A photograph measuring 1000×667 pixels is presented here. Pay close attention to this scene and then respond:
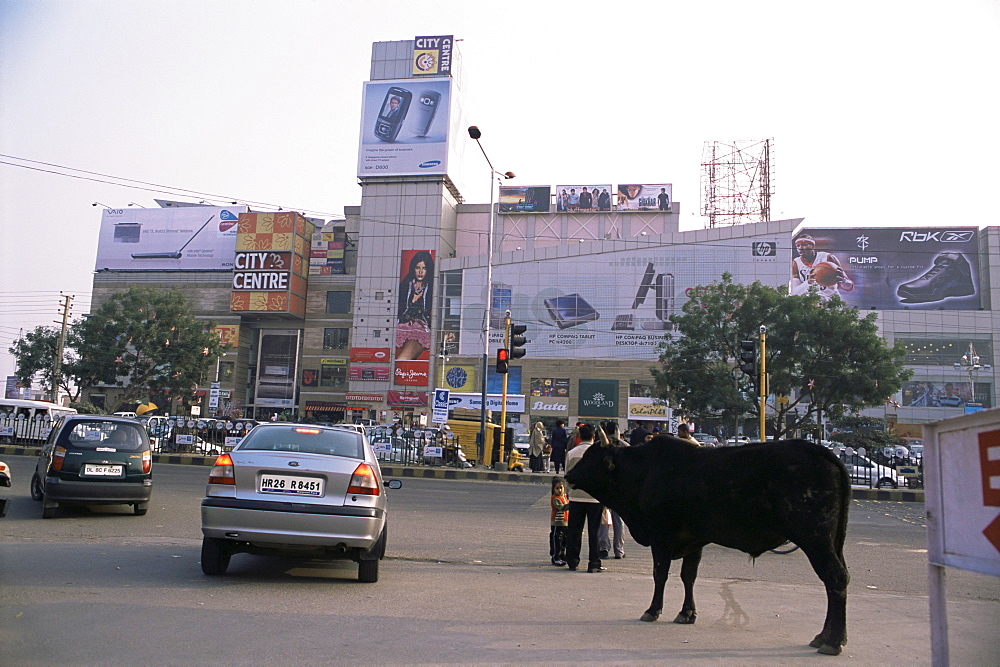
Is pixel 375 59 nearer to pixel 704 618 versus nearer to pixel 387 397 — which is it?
pixel 387 397

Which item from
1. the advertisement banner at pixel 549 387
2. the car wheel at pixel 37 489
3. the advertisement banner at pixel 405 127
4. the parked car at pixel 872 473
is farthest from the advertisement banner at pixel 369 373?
the car wheel at pixel 37 489

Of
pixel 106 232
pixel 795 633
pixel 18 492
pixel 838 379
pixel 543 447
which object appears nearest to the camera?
pixel 795 633

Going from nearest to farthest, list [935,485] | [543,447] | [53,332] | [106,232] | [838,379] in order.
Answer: [935,485] → [543,447] → [838,379] → [53,332] → [106,232]

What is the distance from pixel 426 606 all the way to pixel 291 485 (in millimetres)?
1596

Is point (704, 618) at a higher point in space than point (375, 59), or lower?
lower

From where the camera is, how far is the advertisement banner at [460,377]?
62906 millimetres

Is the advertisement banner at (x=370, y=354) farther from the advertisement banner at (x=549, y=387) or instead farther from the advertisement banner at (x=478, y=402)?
the advertisement banner at (x=478, y=402)

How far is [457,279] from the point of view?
6719 centimetres

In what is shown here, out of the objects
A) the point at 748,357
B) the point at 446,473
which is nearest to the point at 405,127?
the point at 446,473

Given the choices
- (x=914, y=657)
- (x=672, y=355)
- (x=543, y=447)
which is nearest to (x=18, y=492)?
(x=914, y=657)

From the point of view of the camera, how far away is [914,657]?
509 centimetres

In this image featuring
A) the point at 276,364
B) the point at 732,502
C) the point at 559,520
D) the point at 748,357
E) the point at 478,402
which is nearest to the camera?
the point at 732,502

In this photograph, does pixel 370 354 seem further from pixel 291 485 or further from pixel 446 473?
pixel 291 485

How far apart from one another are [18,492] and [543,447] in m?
17.0
